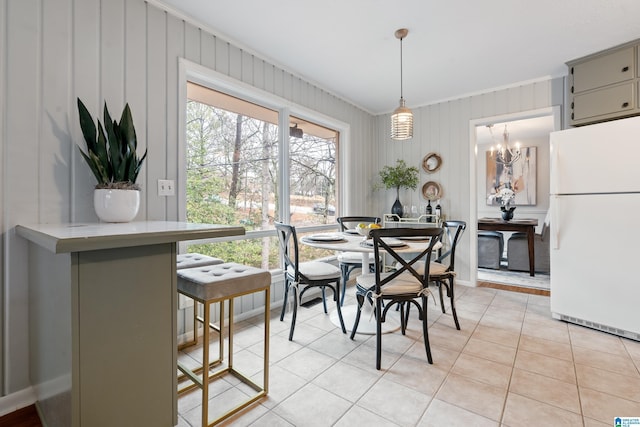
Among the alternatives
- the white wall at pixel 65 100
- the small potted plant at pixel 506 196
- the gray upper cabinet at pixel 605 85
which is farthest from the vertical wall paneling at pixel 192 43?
the small potted plant at pixel 506 196

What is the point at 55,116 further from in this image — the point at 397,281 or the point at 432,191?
the point at 432,191

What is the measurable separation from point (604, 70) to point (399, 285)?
2.81 m

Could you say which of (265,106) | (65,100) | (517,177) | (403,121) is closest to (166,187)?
(65,100)

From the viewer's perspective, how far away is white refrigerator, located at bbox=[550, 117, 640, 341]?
90.2 inches

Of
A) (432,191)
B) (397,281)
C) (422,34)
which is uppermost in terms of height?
(422,34)

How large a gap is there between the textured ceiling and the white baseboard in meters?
2.51

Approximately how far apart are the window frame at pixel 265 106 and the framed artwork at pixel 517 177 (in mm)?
3667

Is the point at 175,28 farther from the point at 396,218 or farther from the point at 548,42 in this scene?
the point at 396,218

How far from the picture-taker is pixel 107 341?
43.6 inches

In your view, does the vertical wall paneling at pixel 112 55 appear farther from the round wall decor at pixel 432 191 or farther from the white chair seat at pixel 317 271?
the round wall decor at pixel 432 191

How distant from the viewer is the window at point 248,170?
2.47m

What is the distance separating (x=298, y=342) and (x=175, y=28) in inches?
97.8

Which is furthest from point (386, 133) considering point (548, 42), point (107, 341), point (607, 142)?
point (107, 341)

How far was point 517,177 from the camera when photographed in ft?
19.7
